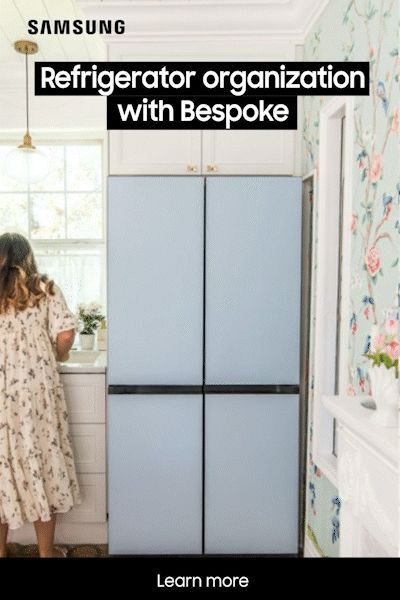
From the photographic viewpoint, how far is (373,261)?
172 centimetres

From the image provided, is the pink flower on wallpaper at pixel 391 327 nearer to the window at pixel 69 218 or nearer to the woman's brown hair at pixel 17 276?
the woman's brown hair at pixel 17 276

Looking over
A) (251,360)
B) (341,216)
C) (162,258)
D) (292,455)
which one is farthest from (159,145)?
(292,455)

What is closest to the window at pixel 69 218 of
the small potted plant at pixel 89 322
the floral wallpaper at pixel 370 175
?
the small potted plant at pixel 89 322

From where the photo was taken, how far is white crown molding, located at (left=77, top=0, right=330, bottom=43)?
7.63 ft

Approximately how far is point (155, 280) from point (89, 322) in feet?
3.14

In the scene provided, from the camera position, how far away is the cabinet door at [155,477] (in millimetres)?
2436

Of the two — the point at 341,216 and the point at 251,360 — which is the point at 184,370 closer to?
the point at 251,360

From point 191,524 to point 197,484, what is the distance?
180 millimetres

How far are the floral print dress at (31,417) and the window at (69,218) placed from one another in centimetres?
98

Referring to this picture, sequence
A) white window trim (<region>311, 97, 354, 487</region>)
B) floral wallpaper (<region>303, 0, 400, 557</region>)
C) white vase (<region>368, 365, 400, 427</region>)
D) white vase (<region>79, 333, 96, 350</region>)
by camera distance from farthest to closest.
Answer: white vase (<region>79, 333, 96, 350</region>)
white window trim (<region>311, 97, 354, 487</region>)
floral wallpaper (<region>303, 0, 400, 557</region>)
white vase (<region>368, 365, 400, 427</region>)

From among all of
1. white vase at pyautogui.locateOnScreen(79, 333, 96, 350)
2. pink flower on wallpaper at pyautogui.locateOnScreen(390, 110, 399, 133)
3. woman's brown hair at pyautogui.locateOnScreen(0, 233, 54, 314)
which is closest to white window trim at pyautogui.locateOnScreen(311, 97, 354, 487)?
pink flower on wallpaper at pyautogui.locateOnScreen(390, 110, 399, 133)

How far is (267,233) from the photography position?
7.86 ft

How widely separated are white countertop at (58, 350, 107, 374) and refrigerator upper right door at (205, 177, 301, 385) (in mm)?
539

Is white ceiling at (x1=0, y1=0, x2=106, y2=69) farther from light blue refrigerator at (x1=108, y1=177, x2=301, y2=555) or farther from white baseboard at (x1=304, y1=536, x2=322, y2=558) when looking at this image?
white baseboard at (x1=304, y1=536, x2=322, y2=558)
